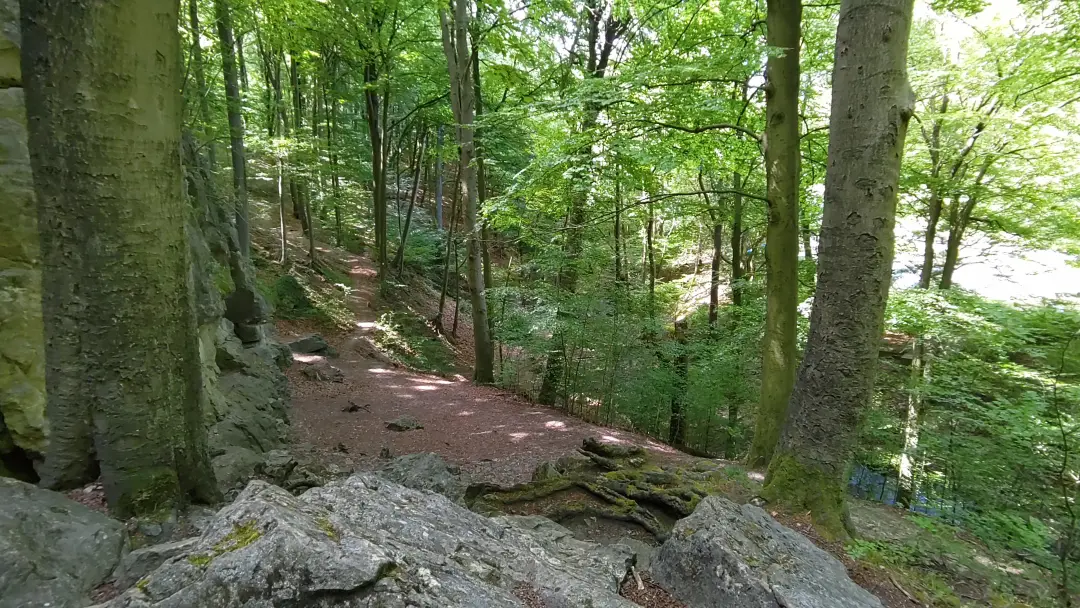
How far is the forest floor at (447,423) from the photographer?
384cm

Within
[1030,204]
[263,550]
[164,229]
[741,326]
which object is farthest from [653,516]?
[1030,204]

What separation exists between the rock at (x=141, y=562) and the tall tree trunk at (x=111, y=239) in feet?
1.67

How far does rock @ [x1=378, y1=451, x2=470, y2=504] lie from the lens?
16.1 feet

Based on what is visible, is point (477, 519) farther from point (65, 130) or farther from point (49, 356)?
point (65, 130)

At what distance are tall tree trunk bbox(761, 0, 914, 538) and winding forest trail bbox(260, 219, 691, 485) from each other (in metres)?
2.87

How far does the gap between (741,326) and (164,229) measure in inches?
371

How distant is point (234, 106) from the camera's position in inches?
379

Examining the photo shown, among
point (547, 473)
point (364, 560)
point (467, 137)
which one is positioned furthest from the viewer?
point (467, 137)

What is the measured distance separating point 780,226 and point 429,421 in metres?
6.09

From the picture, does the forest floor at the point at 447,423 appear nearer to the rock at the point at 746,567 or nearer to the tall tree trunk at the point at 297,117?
the rock at the point at 746,567

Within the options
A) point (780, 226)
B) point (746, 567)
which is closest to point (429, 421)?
point (780, 226)

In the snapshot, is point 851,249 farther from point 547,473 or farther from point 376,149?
point 376,149

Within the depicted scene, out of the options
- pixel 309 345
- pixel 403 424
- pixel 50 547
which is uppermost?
pixel 50 547

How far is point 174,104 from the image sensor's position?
2.86 m
